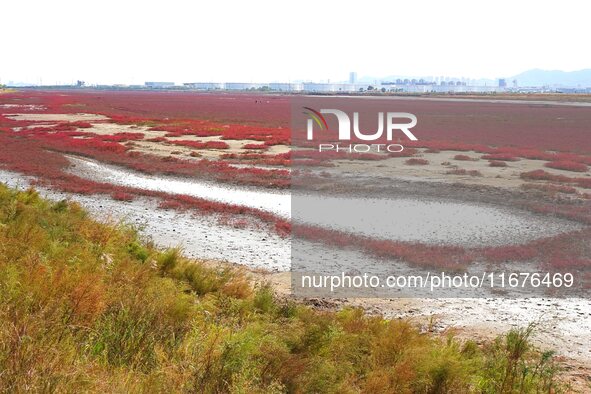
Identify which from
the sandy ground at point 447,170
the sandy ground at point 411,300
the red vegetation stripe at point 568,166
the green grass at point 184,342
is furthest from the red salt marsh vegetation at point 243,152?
the green grass at point 184,342

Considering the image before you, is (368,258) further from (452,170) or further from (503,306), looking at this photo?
(452,170)

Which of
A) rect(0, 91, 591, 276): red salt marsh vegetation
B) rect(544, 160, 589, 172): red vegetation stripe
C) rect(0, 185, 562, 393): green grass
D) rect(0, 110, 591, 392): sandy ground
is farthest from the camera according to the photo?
rect(544, 160, 589, 172): red vegetation stripe

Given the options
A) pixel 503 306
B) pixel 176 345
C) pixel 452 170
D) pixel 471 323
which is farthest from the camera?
pixel 452 170

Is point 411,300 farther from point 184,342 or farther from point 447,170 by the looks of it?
point 447,170

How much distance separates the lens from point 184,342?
18.3ft

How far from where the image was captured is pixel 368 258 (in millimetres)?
13289

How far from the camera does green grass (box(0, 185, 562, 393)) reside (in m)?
4.23

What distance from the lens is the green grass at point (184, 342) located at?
423 cm

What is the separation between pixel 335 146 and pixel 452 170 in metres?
10.7

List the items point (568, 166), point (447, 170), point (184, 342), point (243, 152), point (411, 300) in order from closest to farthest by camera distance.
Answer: point (184, 342), point (411, 300), point (447, 170), point (568, 166), point (243, 152)

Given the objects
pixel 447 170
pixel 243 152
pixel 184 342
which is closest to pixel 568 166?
pixel 447 170

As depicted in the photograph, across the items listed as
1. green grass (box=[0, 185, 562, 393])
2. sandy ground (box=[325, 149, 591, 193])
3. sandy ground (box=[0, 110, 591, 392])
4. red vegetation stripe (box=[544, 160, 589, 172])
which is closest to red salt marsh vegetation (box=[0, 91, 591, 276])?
red vegetation stripe (box=[544, 160, 589, 172])

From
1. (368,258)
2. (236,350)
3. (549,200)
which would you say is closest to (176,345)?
(236,350)

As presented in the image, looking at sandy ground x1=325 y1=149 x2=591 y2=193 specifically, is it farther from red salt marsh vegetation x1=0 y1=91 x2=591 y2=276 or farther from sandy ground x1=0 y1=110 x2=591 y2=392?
red salt marsh vegetation x1=0 y1=91 x2=591 y2=276
